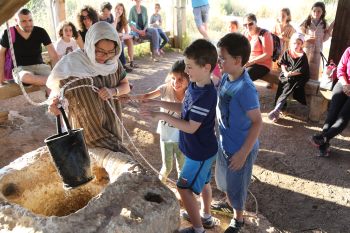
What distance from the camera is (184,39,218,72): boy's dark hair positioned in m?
2.42

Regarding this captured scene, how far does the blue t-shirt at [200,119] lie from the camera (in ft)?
8.14

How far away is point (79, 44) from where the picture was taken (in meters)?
6.10

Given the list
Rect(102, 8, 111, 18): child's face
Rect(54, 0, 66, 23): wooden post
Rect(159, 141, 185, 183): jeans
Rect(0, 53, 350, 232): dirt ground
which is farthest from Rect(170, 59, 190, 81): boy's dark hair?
Rect(102, 8, 111, 18): child's face

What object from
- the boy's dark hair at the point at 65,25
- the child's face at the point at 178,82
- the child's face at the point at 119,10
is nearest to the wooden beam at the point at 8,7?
the child's face at the point at 178,82

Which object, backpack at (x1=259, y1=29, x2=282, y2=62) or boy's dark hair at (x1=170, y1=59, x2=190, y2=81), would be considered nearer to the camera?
boy's dark hair at (x1=170, y1=59, x2=190, y2=81)

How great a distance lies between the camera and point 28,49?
5.16 meters

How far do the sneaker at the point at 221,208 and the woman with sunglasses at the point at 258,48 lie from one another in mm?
2726

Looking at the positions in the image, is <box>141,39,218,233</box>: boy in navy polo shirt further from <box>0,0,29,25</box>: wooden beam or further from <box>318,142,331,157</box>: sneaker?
<box>318,142,331,157</box>: sneaker

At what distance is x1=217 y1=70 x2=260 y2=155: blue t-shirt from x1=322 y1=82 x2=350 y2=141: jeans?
2.32 metres

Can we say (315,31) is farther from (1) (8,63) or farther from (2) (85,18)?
(1) (8,63)

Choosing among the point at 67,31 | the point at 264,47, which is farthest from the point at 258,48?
the point at 67,31

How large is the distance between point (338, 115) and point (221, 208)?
2.11m

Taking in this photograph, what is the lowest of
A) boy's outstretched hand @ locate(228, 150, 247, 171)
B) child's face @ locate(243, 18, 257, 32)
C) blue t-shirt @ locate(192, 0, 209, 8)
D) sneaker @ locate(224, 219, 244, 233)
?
sneaker @ locate(224, 219, 244, 233)

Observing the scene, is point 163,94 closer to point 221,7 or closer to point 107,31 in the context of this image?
point 107,31
